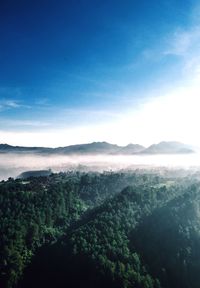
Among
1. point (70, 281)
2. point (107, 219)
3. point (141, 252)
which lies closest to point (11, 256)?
point (70, 281)

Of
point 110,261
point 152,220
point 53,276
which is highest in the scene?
point 152,220

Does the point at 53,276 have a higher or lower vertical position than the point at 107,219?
lower

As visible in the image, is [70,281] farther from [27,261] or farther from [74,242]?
[27,261]

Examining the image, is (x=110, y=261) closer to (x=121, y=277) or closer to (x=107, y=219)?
(x=121, y=277)

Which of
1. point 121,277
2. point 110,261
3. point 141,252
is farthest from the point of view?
point 141,252

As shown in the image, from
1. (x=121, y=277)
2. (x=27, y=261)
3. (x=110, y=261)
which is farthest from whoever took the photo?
(x=27, y=261)

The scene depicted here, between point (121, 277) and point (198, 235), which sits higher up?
point (198, 235)

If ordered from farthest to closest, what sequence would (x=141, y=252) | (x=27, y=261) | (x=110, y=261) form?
(x=27, y=261) < (x=141, y=252) < (x=110, y=261)

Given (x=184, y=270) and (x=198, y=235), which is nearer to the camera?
(x=184, y=270)

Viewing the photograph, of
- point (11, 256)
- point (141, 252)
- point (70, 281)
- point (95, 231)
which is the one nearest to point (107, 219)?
point (95, 231)
